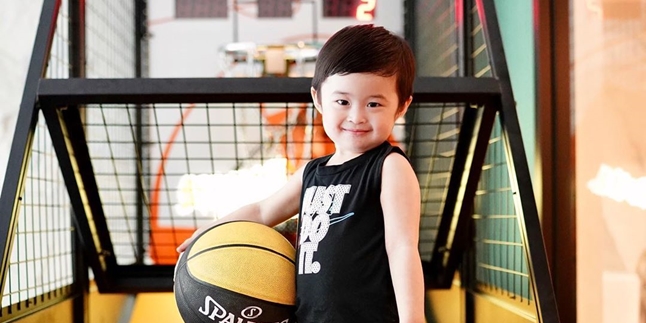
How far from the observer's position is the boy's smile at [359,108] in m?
1.45

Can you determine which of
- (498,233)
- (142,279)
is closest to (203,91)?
(142,279)

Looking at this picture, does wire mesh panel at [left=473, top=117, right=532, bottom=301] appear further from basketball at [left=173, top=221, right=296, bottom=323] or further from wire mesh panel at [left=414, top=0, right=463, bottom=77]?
basketball at [left=173, top=221, right=296, bottom=323]

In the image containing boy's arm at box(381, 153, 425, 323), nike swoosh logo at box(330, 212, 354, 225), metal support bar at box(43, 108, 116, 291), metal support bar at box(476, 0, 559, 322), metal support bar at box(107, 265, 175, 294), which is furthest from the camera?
metal support bar at box(107, 265, 175, 294)

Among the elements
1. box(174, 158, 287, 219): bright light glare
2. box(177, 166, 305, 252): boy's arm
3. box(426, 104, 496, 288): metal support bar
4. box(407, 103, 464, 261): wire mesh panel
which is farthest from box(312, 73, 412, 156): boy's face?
box(174, 158, 287, 219): bright light glare

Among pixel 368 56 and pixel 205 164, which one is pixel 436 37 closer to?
pixel 205 164

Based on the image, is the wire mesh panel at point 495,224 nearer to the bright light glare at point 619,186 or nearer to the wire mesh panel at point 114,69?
the bright light glare at point 619,186

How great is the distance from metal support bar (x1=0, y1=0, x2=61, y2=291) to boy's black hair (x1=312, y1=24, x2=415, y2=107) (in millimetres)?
693

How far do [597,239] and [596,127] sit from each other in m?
0.28

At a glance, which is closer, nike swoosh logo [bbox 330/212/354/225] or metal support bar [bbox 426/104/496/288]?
nike swoosh logo [bbox 330/212/354/225]

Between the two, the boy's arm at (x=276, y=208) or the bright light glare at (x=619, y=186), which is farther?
the bright light glare at (x=619, y=186)

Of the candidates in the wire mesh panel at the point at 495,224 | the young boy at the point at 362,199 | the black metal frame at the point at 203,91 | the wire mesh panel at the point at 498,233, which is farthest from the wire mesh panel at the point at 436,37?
the young boy at the point at 362,199

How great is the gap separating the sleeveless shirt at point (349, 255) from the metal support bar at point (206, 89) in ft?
1.30

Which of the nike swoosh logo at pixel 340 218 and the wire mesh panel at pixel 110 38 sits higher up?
the wire mesh panel at pixel 110 38

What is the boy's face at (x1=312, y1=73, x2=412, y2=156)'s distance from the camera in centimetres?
145
